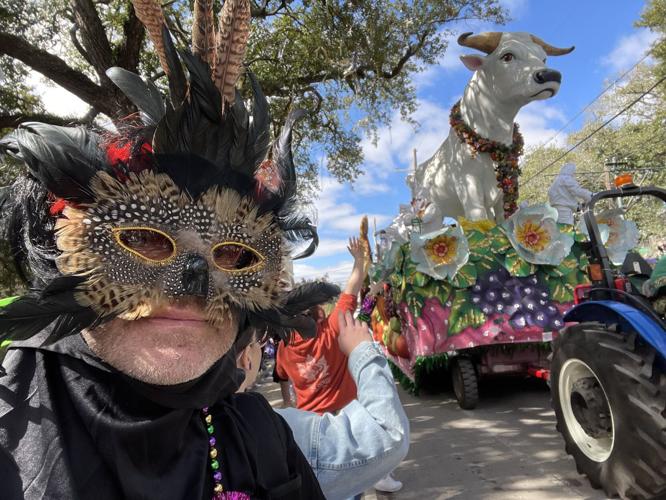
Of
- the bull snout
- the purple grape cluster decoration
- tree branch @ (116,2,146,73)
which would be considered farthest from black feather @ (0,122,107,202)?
tree branch @ (116,2,146,73)

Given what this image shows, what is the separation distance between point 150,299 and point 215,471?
40 cm

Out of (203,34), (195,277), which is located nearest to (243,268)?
(195,277)

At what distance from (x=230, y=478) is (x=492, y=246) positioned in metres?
4.01

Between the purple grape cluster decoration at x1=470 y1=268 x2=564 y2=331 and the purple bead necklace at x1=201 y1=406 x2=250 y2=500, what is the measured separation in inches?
149

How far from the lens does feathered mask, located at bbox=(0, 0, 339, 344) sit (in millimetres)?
914

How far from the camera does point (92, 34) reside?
514 centimetres

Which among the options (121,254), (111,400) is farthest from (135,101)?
(111,400)

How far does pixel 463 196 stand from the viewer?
17.6 feet

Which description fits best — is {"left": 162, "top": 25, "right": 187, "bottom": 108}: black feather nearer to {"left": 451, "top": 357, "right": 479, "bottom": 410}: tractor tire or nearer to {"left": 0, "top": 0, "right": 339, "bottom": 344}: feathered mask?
{"left": 0, "top": 0, "right": 339, "bottom": 344}: feathered mask

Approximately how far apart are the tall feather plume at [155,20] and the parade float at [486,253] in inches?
142

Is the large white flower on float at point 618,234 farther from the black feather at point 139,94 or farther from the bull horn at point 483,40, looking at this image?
the black feather at point 139,94

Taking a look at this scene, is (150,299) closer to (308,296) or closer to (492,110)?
(308,296)

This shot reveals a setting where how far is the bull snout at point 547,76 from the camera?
15.6ft

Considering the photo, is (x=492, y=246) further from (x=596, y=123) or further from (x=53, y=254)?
(x=596, y=123)
